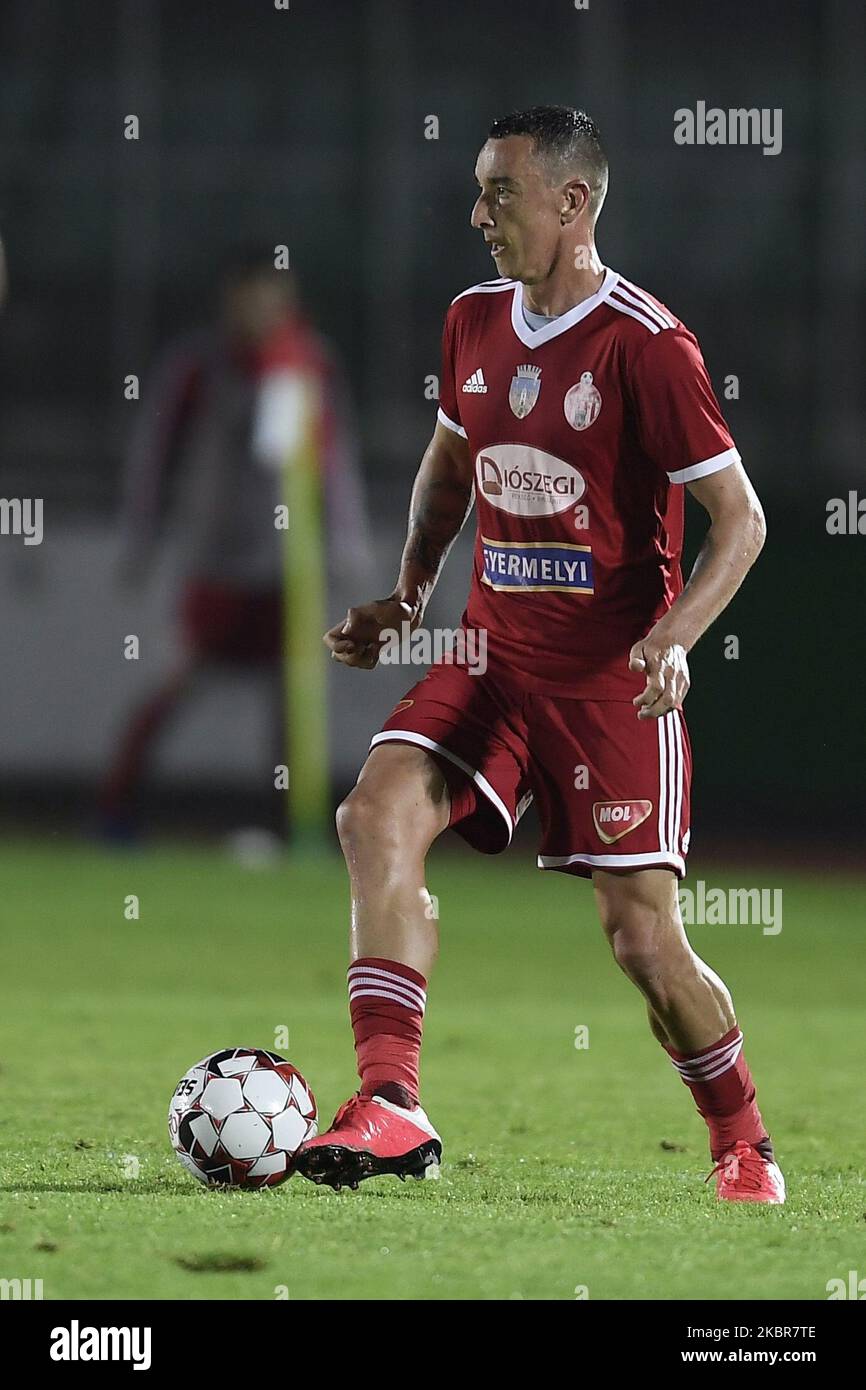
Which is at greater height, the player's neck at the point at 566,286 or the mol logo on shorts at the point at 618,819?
the player's neck at the point at 566,286

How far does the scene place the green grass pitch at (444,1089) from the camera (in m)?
4.11

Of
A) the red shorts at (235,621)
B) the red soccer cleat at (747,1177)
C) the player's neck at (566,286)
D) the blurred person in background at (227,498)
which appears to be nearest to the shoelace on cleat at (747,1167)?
the red soccer cleat at (747,1177)

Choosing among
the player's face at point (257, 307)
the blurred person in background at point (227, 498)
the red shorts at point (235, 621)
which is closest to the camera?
the player's face at point (257, 307)

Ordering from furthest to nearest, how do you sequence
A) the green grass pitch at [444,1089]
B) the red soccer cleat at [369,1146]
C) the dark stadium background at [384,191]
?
the dark stadium background at [384,191] < the red soccer cleat at [369,1146] < the green grass pitch at [444,1089]

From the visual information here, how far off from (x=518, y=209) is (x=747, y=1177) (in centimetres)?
212

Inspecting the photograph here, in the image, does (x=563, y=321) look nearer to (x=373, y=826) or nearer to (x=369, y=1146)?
(x=373, y=826)

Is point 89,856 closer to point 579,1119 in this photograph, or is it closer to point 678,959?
point 579,1119

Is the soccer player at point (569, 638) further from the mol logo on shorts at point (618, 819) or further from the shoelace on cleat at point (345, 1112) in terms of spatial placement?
the shoelace on cleat at point (345, 1112)

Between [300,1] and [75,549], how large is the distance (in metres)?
4.02

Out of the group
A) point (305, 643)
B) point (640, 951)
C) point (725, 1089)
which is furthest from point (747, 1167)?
point (305, 643)

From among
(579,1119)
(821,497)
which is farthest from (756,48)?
(579,1119)

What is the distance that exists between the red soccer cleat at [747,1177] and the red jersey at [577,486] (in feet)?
3.37

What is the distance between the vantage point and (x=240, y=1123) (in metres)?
4.79

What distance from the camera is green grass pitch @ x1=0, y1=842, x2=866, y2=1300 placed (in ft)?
13.5
